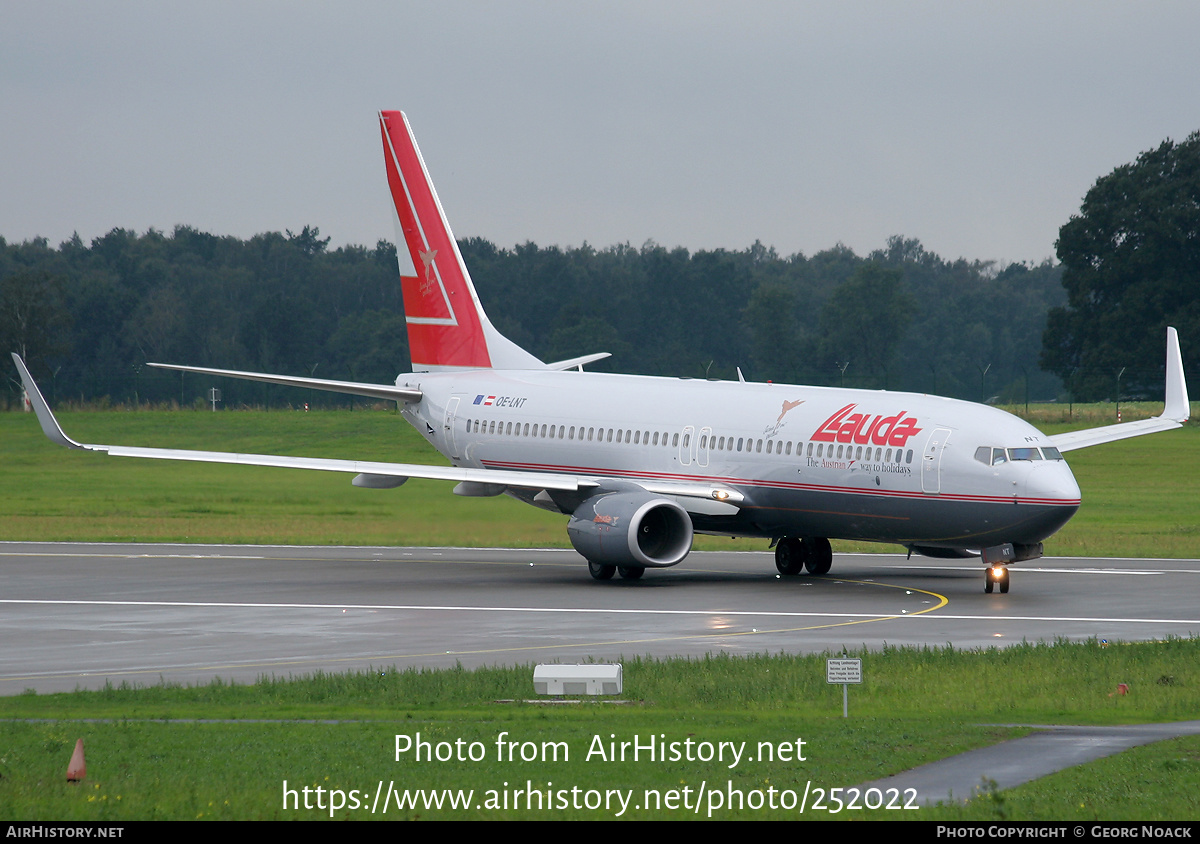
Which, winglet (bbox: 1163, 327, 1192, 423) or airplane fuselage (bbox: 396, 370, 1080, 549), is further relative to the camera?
winglet (bbox: 1163, 327, 1192, 423)

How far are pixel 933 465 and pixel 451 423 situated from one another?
1543 centimetres

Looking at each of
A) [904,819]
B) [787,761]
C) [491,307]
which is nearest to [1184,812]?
[904,819]

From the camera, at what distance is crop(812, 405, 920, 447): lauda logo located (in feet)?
115

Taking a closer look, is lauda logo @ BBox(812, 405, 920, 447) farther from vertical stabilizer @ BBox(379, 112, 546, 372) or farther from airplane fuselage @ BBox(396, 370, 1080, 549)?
vertical stabilizer @ BBox(379, 112, 546, 372)

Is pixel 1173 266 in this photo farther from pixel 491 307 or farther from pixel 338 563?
pixel 338 563

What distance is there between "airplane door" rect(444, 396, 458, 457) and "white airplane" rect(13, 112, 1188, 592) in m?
0.04

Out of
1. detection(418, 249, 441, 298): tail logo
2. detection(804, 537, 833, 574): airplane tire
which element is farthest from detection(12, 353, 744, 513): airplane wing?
detection(418, 249, 441, 298): tail logo

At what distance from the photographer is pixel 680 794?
14.4 metres

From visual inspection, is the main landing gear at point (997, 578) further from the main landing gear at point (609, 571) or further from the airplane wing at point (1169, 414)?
the main landing gear at point (609, 571)

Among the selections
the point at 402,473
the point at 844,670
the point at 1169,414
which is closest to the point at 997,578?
the point at 1169,414

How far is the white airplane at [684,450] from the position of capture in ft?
112

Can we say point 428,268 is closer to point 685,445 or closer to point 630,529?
point 685,445

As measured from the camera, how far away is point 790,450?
3662cm
